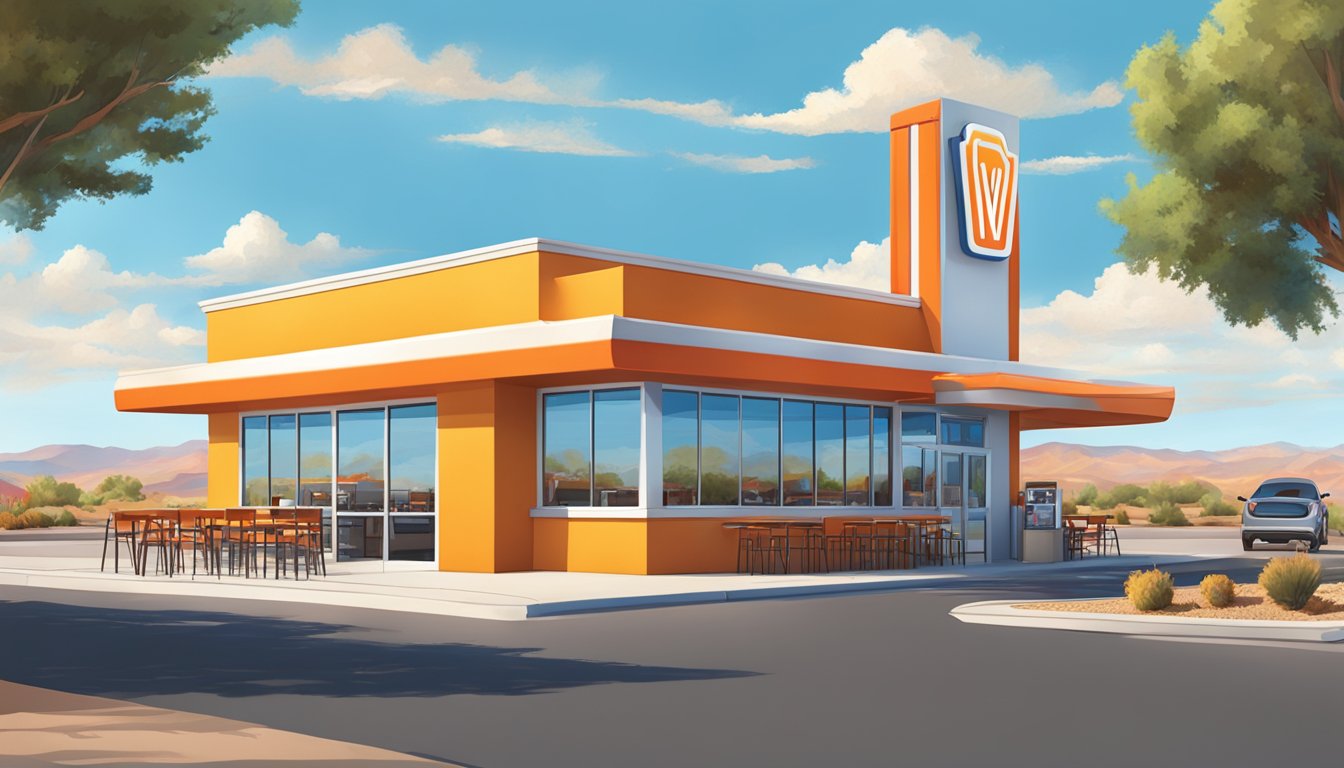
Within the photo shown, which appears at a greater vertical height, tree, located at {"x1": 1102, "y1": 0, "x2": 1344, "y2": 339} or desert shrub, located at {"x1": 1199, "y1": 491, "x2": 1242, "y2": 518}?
tree, located at {"x1": 1102, "y1": 0, "x2": 1344, "y2": 339}

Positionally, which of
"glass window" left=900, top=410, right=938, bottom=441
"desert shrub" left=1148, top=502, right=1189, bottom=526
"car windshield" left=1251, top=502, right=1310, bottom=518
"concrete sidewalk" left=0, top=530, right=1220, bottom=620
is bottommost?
"desert shrub" left=1148, top=502, right=1189, bottom=526

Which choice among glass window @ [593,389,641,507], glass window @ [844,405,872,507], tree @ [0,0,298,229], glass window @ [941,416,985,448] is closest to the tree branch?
tree @ [0,0,298,229]

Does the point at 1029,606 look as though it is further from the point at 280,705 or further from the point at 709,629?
the point at 280,705

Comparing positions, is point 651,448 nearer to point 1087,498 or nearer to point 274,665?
point 274,665

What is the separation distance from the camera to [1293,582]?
56.5ft

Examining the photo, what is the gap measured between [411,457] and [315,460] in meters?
3.18

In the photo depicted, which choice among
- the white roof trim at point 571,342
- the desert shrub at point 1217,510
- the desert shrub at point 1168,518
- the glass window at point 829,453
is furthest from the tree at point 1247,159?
the desert shrub at point 1217,510

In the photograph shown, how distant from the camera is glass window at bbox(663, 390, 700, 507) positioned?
84.6 feet

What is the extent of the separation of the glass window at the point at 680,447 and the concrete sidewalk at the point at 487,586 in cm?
148

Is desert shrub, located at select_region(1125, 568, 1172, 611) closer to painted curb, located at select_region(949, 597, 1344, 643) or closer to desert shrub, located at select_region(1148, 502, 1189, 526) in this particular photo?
painted curb, located at select_region(949, 597, 1344, 643)

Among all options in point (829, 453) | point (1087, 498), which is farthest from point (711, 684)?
point (1087, 498)

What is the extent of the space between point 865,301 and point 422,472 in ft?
30.9

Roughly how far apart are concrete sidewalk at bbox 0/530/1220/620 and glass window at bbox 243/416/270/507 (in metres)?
3.22

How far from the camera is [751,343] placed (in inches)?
978
